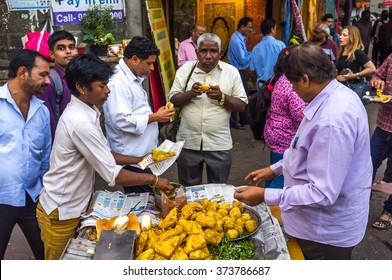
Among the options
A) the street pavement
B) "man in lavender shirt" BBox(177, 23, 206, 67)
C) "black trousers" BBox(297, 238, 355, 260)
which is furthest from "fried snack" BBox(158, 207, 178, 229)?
"man in lavender shirt" BBox(177, 23, 206, 67)

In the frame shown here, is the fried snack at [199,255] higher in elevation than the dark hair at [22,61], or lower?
lower

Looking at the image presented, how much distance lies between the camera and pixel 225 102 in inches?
144

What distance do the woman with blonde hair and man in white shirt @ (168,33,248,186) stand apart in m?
2.22

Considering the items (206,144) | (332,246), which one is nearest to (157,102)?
(206,144)

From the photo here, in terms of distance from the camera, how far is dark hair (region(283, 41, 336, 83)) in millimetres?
2016

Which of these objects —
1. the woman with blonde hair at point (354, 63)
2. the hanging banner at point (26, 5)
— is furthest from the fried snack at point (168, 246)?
the hanging banner at point (26, 5)

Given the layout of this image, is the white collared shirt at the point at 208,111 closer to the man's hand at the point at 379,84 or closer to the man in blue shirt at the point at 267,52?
the man's hand at the point at 379,84

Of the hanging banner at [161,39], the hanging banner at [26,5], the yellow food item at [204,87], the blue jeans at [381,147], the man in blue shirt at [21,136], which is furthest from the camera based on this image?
the hanging banner at [161,39]

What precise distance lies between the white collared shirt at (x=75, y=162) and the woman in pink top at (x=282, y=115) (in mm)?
1656

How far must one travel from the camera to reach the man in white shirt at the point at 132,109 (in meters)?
3.23

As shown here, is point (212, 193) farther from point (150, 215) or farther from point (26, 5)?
point (26, 5)

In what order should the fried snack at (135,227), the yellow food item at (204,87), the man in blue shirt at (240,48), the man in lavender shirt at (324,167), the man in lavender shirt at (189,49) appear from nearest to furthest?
1. the man in lavender shirt at (324,167)
2. the fried snack at (135,227)
3. the yellow food item at (204,87)
4. the man in lavender shirt at (189,49)
5. the man in blue shirt at (240,48)

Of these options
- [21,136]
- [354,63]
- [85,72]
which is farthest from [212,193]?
[354,63]

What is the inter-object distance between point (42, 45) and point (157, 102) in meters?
1.91
